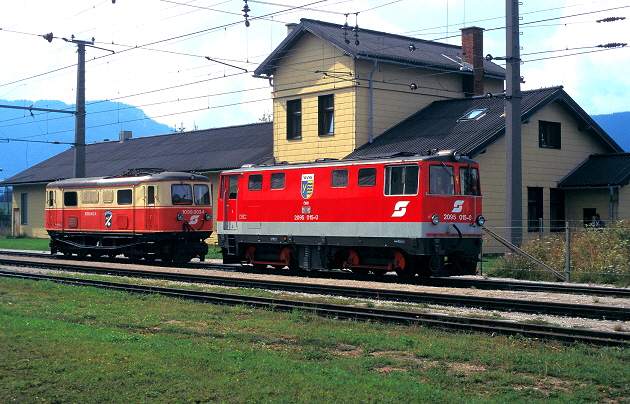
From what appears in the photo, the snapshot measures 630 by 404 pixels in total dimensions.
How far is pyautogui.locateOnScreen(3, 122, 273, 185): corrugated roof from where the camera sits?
1612 inches

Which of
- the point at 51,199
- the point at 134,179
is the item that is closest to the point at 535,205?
the point at 134,179

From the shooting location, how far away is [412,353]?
10.8 m

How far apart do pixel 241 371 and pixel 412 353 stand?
2690mm

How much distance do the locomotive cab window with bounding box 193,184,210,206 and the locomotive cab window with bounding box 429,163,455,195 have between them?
11744mm

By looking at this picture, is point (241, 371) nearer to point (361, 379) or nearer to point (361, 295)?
point (361, 379)

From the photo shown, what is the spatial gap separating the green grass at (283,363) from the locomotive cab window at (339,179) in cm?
875

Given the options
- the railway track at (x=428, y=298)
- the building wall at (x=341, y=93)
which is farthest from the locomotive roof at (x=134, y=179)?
the building wall at (x=341, y=93)

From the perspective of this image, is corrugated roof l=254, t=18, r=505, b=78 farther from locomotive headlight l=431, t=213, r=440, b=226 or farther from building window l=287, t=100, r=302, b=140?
locomotive headlight l=431, t=213, r=440, b=226

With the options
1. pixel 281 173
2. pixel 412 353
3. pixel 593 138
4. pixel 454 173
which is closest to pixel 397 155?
pixel 454 173

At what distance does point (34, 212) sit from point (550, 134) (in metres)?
36.7

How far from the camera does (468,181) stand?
70.1 ft

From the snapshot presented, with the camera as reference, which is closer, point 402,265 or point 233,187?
point 402,265

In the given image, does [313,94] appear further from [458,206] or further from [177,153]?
[458,206]

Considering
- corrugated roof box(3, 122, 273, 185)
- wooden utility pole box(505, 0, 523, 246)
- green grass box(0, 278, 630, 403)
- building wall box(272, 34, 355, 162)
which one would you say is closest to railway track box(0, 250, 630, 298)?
wooden utility pole box(505, 0, 523, 246)
